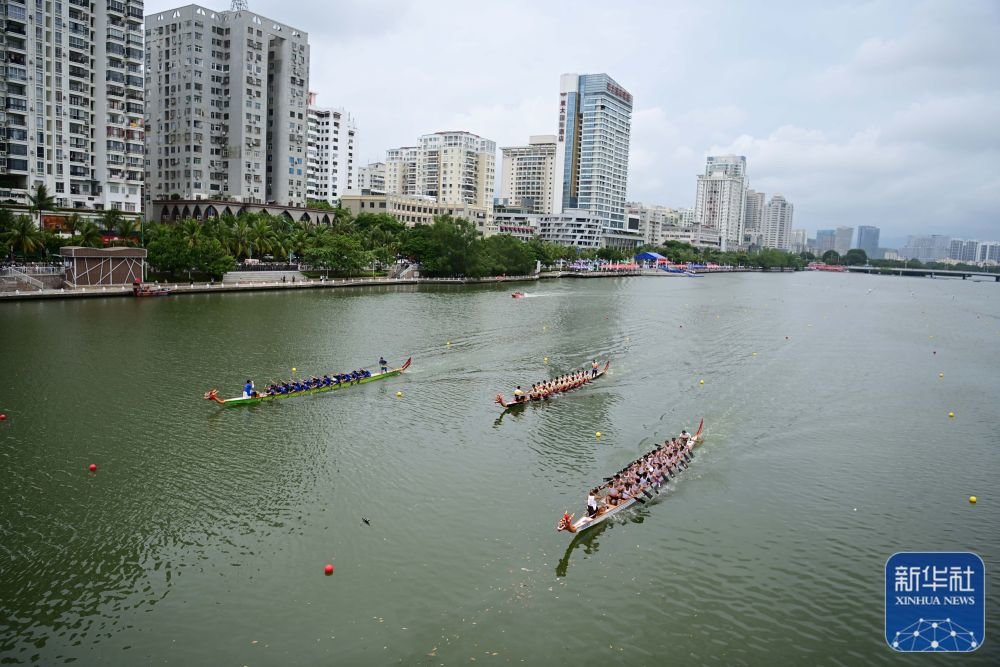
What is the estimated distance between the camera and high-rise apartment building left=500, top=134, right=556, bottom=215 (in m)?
187

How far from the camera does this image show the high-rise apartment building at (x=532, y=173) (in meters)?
187

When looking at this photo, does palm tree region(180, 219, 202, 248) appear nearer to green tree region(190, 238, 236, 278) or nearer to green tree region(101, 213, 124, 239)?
green tree region(190, 238, 236, 278)

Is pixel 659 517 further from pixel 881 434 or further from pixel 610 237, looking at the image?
pixel 610 237

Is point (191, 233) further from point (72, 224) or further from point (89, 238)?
point (72, 224)

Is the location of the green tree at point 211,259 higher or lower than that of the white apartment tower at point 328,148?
lower

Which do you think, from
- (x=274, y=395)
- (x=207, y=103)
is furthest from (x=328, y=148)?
(x=274, y=395)

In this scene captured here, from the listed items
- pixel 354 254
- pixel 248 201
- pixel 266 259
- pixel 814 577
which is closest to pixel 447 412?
pixel 814 577

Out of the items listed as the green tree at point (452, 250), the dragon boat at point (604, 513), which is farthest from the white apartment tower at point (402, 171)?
the dragon boat at point (604, 513)

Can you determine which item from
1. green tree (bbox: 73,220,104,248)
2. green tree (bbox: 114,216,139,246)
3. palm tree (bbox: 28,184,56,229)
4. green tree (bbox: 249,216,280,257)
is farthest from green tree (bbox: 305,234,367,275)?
palm tree (bbox: 28,184,56,229)

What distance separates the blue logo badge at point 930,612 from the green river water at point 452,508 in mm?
339

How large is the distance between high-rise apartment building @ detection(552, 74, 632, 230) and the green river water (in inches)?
5806

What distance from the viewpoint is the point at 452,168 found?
163875mm

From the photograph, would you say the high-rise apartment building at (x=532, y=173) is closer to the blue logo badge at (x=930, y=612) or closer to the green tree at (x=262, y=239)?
the green tree at (x=262, y=239)

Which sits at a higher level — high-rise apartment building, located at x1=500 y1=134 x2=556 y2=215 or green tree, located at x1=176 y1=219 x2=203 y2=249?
high-rise apartment building, located at x1=500 y1=134 x2=556 y2=215
